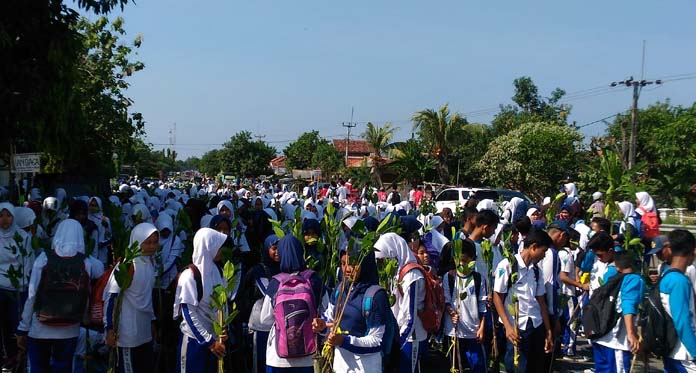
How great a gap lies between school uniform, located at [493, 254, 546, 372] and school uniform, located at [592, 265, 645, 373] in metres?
0.47

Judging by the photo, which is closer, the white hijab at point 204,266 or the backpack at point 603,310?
the white hijab at point 204,266

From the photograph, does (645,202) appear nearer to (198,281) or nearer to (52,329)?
(198,281)

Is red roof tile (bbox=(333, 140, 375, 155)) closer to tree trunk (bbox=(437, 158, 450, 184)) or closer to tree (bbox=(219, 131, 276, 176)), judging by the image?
tree (bbox=(219, 131, 276, 176))

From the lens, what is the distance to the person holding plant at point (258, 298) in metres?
4.73

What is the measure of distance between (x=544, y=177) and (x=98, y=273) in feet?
82.9

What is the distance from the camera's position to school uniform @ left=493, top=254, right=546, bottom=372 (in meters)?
5.36

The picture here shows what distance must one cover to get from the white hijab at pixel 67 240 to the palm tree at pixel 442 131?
1191 inches

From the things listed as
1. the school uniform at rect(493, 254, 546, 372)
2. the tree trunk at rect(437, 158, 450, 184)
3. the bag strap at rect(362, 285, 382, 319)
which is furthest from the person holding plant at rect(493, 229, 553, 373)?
the tree trunk at rect(437, 158, 450, 184)

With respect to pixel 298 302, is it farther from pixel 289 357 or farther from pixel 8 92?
pixel 8 92

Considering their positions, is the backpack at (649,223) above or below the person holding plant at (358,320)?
above

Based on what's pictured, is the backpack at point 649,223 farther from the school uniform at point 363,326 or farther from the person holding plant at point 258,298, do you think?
the school uniform at point 363,326

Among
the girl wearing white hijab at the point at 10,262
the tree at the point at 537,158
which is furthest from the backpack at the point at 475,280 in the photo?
the tree at the point at 537,158

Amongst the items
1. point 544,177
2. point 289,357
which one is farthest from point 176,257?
point 544,177

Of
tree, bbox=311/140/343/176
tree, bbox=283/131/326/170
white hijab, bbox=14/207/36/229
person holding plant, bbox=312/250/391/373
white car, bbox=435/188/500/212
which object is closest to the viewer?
person holding plant, bbox=312/250/391/373
